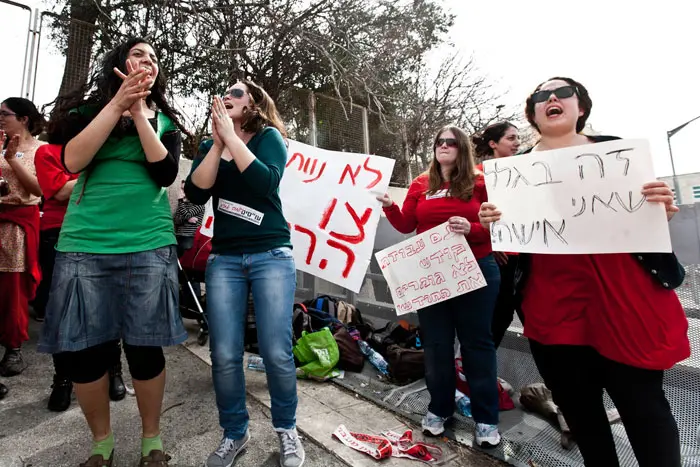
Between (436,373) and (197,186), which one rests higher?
(197,186)

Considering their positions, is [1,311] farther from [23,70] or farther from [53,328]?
[23,70]

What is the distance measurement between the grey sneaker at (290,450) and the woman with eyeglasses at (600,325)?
3.90ft

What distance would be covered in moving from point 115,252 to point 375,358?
232 centimetres

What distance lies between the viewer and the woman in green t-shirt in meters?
1.64

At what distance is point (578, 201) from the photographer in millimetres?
1459

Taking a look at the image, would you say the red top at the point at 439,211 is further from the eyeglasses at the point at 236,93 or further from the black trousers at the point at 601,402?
the eyeglasses at the point at 236,93

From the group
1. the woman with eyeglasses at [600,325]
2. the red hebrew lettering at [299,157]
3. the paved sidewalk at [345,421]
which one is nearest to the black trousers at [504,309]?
the paved sidewalk at [345,421]

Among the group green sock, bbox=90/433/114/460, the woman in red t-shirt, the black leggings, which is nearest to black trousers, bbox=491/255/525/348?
the woman in red t-shirt

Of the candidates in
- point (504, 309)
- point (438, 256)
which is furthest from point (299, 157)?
point (504, 309)

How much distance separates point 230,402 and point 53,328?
81 centimetres

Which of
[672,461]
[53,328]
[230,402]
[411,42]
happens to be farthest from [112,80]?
[411,42]

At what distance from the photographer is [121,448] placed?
Result: 2061 millimetres

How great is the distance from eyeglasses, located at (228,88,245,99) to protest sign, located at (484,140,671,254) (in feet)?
4.17

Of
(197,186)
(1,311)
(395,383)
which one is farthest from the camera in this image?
(395,383)
